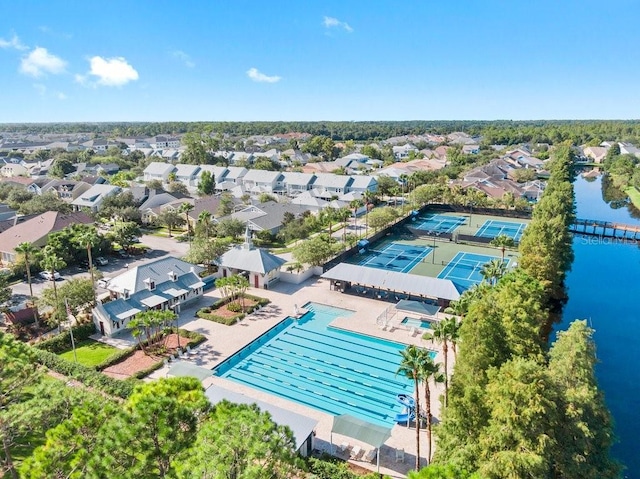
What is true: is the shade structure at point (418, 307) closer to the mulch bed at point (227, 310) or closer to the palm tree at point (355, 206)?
the mulch bed at point (227, 310)

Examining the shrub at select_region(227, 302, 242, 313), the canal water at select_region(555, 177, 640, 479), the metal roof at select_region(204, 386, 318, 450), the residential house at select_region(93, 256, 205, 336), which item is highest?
the residential house at select_region(93, 256, 205, 336)

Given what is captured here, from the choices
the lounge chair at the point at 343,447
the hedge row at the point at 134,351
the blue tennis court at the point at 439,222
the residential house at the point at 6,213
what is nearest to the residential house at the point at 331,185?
the blue tennis court at the point at 439,222

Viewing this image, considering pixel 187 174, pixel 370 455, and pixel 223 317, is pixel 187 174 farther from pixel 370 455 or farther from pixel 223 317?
pixel 370 455

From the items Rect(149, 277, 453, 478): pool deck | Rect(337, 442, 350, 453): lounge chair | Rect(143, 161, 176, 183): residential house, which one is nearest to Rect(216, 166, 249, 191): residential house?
Rect(143, 161, 176, 183): residential house

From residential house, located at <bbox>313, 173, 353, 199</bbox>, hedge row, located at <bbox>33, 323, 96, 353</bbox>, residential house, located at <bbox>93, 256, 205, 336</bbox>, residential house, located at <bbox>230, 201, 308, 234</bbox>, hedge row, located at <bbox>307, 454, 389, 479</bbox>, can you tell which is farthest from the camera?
residential house, located at <bbox>313, 173, 353, 199</bbox>

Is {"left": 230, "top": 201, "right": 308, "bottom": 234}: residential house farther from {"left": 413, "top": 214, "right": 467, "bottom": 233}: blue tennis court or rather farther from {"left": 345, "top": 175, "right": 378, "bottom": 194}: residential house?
{"left": 413, "top": 214, "right": 467, "bottom": 233}: blue tennis court

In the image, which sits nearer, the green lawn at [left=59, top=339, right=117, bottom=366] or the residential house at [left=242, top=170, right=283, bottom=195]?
the green lawn at [left=59, top=339, right=117, bottom=366]
